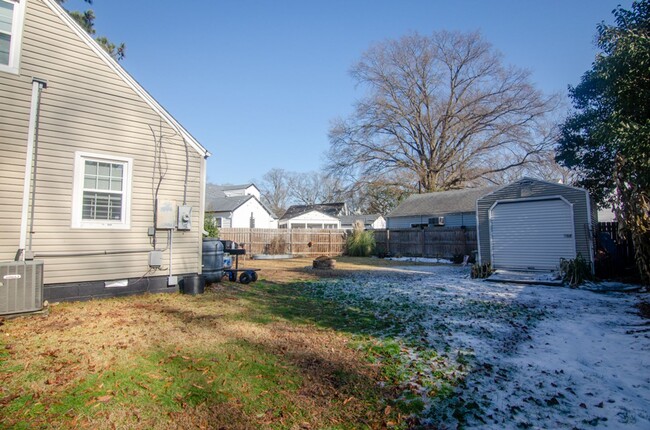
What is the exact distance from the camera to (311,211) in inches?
1439

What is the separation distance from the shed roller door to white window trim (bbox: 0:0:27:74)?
46.6 feet

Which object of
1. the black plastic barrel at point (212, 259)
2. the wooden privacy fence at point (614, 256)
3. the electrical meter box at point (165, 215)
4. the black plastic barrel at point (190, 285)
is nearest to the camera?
the electrical meter box at point (165, 215)

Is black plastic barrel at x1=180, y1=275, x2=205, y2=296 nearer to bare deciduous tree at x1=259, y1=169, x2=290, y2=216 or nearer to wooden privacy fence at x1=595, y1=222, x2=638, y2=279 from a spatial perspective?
wooden privacy fence at x1=595, y1=222, x2=638, y2=279

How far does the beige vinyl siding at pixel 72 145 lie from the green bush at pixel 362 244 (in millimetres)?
17239

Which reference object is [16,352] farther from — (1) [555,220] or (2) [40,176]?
(1) [555,220]

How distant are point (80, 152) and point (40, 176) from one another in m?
0.81

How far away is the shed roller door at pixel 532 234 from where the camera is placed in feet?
39.5

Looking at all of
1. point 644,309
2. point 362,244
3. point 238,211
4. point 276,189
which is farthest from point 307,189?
point 644,309

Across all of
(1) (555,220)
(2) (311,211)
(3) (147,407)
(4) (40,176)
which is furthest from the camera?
(2) (311,211)

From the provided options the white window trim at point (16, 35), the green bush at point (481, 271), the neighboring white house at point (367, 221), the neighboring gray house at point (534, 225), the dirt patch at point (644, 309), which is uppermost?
the white window trim at point (16, 35)

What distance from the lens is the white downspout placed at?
6359mm

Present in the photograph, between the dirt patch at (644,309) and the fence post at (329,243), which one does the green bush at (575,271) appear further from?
the fence post at (329,243)

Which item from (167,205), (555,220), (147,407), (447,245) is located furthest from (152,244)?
(447,245)

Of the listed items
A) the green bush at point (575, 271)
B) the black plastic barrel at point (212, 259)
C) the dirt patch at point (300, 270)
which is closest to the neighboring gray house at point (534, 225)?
Answer: the green bush at point (575, 271)
